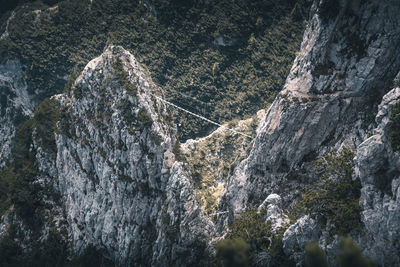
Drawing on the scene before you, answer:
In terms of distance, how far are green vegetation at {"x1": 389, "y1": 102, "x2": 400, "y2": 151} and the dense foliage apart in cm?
6477

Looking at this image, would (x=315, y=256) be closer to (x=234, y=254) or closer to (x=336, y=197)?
(x=336, y=197)

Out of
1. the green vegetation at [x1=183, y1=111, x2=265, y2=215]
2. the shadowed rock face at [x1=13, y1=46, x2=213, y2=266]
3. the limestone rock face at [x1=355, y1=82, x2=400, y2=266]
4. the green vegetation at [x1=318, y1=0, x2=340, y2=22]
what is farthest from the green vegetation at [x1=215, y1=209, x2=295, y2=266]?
the green vegetation at [x1=318, y1=0, x2=340, y2=22]

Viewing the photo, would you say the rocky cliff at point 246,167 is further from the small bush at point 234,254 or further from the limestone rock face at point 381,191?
the small bush at point 234,254

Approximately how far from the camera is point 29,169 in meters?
83.9

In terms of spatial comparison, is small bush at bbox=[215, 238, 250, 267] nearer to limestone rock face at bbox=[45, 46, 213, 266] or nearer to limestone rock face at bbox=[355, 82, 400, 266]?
limestone rock face at bbox=[355, 82, 400, 266]

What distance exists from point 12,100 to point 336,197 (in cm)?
11113

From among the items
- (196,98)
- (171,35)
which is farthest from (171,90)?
(171,35)

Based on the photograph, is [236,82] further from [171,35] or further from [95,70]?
[95,70]

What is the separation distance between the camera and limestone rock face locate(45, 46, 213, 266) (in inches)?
2522

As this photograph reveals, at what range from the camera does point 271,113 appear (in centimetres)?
6200

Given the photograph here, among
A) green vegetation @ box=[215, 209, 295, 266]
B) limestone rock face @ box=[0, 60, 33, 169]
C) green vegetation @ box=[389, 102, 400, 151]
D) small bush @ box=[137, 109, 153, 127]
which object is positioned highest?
limestone rock face @ box=[0, 60, 33, 169]

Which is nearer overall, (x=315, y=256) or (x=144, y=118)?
(x=315, y=256)

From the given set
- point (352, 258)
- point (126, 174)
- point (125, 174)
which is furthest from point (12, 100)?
point (352, 258)

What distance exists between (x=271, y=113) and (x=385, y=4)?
22145mm
